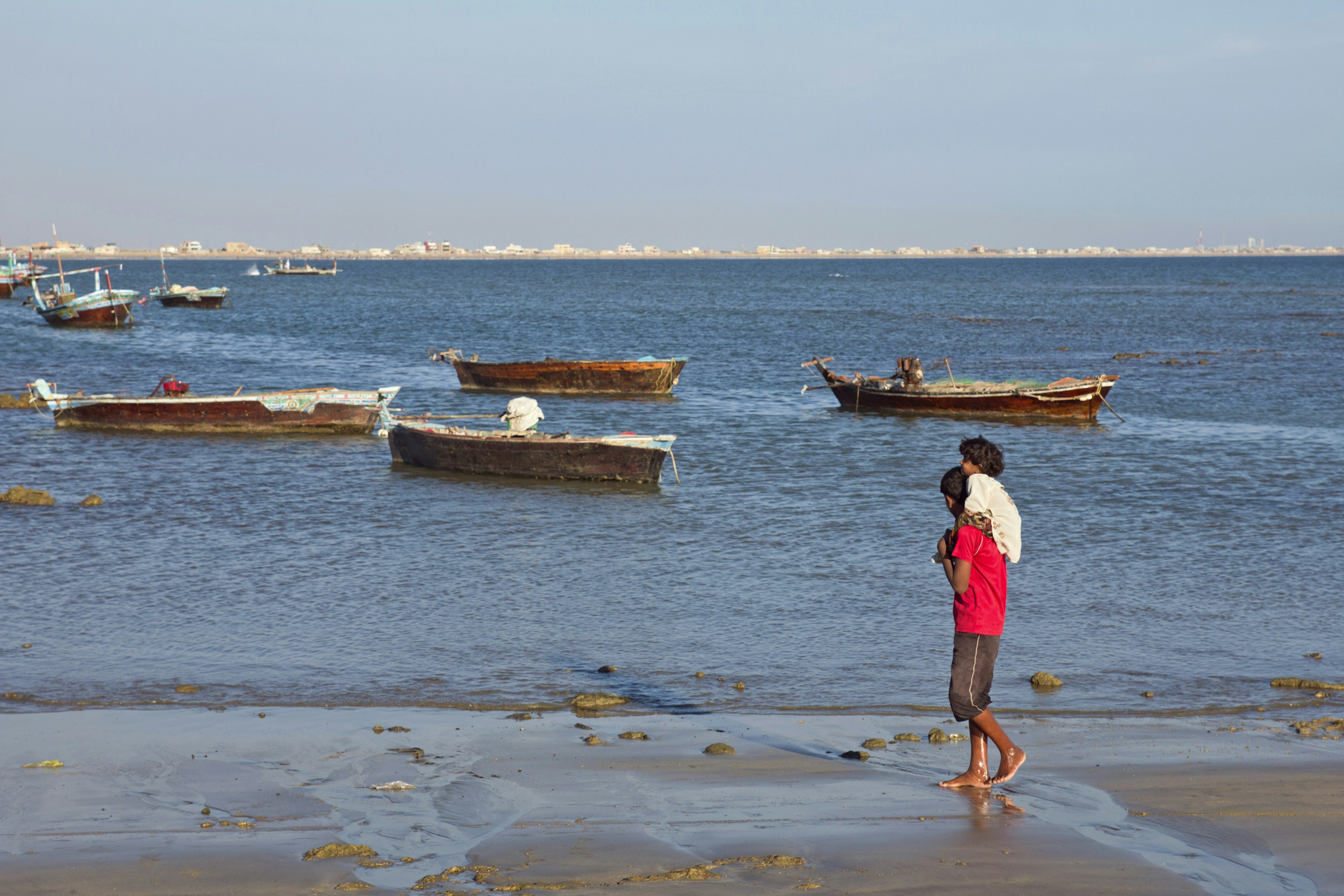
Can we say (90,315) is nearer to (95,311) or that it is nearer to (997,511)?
(95,311)

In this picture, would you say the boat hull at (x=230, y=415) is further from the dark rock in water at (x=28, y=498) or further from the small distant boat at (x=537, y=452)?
the dark rock in water at (x=28, y=498)

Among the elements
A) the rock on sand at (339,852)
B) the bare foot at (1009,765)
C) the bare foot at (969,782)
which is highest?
the bare foot at (1009,765)

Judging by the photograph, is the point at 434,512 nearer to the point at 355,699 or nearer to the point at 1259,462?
the point at 355,699

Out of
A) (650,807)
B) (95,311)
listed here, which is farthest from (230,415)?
(95,311)

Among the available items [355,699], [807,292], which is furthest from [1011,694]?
[807,292]

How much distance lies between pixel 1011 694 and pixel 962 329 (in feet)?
170

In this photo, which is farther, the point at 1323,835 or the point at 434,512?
the point at 434,512

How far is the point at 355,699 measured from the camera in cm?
894

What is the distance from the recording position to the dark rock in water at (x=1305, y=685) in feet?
29.3

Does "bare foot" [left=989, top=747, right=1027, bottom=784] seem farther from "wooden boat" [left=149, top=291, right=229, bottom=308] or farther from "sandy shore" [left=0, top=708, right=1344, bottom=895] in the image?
"wooden boat" [left=149, top=291, right=229, bottom=308]

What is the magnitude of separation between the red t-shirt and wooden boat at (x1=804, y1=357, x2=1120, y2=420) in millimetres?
21099

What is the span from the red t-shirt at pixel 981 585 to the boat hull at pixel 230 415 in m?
20.2

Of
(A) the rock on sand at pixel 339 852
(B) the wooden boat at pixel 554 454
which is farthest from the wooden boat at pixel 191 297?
(A) the rock on sand at pixel 339 852

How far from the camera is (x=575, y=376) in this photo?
32656 millimetres
